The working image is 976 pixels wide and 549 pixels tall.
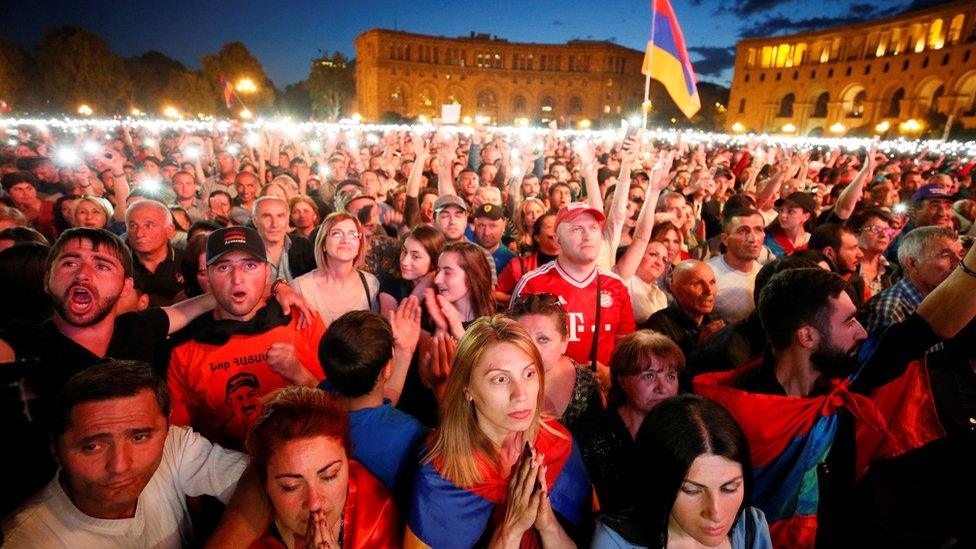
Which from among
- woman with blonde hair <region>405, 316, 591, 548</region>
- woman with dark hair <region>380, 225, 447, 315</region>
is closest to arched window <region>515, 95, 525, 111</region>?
woman with dark hair <region>380, 225, 447, 315</region>

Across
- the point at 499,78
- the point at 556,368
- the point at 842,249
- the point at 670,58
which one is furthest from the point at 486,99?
the point at 556,368

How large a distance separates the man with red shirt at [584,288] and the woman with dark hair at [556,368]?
0.82 m

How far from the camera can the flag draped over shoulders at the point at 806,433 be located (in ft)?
7.80

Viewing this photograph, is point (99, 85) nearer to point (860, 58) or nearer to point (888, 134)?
point (888, 134)

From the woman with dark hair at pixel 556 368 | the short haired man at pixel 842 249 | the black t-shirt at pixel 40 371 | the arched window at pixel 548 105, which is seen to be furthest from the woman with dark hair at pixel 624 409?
the arched window at pixel 548 105

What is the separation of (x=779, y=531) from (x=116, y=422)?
3.02 meters

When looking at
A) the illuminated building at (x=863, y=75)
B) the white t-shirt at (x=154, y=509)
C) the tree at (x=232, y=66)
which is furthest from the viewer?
the tree at (x=232, y=66)

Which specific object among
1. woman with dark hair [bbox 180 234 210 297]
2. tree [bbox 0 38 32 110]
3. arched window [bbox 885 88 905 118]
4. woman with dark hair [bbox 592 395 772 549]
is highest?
arched window [bbox 885 88 905 118]

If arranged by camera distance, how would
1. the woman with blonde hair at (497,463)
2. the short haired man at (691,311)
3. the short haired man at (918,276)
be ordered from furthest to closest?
the short haired man at (691,311)
the short haired man at (918,276)
the woman with blonde hair at (497,463)

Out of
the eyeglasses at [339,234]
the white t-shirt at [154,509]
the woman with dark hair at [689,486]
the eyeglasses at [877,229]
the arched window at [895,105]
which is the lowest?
the white t-shirt at [154,509]

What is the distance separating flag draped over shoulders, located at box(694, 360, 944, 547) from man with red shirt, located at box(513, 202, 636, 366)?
1.45 m

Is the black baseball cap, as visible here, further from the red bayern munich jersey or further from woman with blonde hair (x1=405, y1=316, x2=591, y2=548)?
the red bayern munich jersey

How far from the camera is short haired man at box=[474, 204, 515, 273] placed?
5.61 meters

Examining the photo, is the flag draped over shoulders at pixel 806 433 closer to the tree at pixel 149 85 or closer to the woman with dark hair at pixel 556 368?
the woman with dark hair at pixel 556 368
